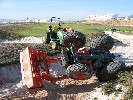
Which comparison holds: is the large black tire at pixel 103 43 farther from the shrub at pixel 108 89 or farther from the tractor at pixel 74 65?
the shrub at pixel 108 89

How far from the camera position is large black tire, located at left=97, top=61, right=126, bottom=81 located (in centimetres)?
1359

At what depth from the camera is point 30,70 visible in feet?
44.0

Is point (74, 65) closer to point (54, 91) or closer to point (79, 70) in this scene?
point (79, 70)

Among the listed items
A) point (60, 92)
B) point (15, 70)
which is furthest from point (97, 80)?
point (15, 70)

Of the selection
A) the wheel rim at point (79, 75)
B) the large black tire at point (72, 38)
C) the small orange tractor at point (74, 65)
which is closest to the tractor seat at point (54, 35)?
the large black tire at point (72, 38)

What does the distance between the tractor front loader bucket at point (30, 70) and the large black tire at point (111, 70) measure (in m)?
2.89

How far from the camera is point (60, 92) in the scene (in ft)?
44.7

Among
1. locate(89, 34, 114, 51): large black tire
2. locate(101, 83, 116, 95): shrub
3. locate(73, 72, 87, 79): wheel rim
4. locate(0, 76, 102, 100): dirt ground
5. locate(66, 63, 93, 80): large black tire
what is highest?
locate(89, 34, 114, 51): large black tire

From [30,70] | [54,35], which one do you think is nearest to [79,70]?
[30,70]

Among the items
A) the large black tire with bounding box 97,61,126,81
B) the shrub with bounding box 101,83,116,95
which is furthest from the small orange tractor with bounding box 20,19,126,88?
the shrub with bounding box 101,83,116,95

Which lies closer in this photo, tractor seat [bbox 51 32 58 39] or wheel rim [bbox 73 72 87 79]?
wheel rim [bbox 73 72 87 79]

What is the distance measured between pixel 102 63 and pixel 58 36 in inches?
173

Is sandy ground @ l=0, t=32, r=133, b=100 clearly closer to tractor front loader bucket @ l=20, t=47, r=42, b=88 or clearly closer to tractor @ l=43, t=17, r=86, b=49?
tractor front loader bucket @ l=20, t=47, r=42, b=88

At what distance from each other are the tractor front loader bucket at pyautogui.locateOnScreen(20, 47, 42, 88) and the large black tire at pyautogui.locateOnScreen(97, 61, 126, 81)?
289 centimetres
